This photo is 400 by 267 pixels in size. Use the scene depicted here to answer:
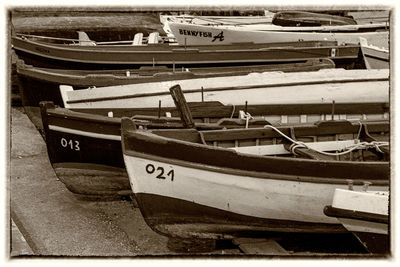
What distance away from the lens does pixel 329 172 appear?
205 inches

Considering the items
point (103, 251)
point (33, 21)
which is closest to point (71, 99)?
point (103, 251)

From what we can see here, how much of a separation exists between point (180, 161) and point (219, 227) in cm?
76

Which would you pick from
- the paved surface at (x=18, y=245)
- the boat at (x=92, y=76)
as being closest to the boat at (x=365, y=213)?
the paved surface at (x=18, y=245)

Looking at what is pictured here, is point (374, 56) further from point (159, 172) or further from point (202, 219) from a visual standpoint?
point (159, 172)

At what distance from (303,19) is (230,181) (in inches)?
333

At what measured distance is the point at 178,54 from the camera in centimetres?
990

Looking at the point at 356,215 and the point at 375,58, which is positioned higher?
the point at 375,58

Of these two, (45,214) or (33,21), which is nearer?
(45,214)

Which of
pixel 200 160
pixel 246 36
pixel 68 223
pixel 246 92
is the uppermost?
pixel 246 36

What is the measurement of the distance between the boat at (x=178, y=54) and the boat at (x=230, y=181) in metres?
4.24

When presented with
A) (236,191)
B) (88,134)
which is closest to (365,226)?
(236,191)

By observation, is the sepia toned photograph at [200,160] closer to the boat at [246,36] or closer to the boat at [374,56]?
the boat at [374,56]

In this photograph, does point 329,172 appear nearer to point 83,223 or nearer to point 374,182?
point 374,182

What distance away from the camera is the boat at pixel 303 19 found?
12992 millimetres
